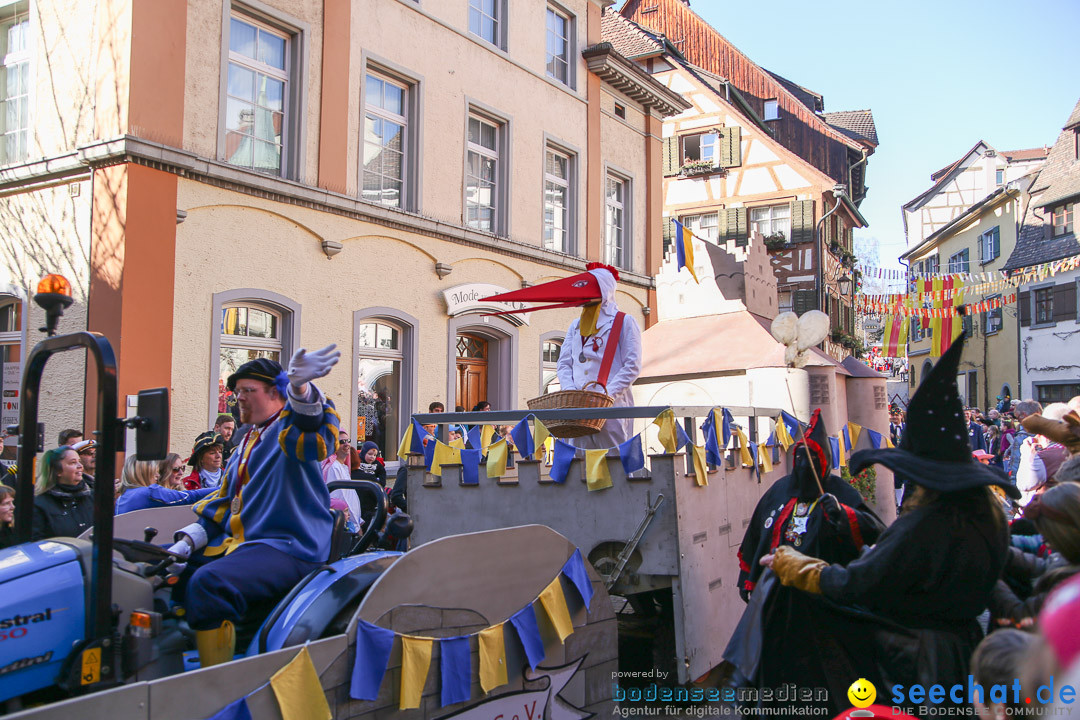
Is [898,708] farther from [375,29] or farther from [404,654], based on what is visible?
[375,29]

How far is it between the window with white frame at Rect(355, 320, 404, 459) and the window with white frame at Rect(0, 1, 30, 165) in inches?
180

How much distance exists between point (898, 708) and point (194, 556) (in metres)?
2.73

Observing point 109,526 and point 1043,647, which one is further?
point 109,526

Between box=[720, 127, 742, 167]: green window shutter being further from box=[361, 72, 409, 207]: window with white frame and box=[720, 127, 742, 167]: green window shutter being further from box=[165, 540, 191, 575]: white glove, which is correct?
box=[165, 540, 191, 575]: white glove

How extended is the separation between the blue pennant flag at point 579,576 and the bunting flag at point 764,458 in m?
3.08

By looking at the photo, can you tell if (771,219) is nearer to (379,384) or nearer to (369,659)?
(379,384)

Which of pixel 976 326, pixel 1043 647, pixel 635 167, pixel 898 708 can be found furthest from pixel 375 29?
pixel 976 326

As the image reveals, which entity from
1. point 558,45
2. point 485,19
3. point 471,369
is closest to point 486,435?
point 471,369

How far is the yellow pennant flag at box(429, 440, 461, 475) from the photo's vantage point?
6066 mm

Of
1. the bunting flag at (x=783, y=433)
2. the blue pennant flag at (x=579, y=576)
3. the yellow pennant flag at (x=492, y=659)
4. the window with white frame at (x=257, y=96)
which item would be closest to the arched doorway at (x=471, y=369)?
the window with white frame at (x=257, y=96)

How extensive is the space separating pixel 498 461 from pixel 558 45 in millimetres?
11736

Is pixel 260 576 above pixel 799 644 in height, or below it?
above

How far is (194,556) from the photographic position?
331 centimetres

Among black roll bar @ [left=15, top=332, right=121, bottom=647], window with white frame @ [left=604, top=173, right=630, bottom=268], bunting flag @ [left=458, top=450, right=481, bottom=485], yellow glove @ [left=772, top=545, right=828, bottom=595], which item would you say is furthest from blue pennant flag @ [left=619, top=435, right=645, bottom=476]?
window with white frame @ [left=604, top=173, right=630, bottom=268]
